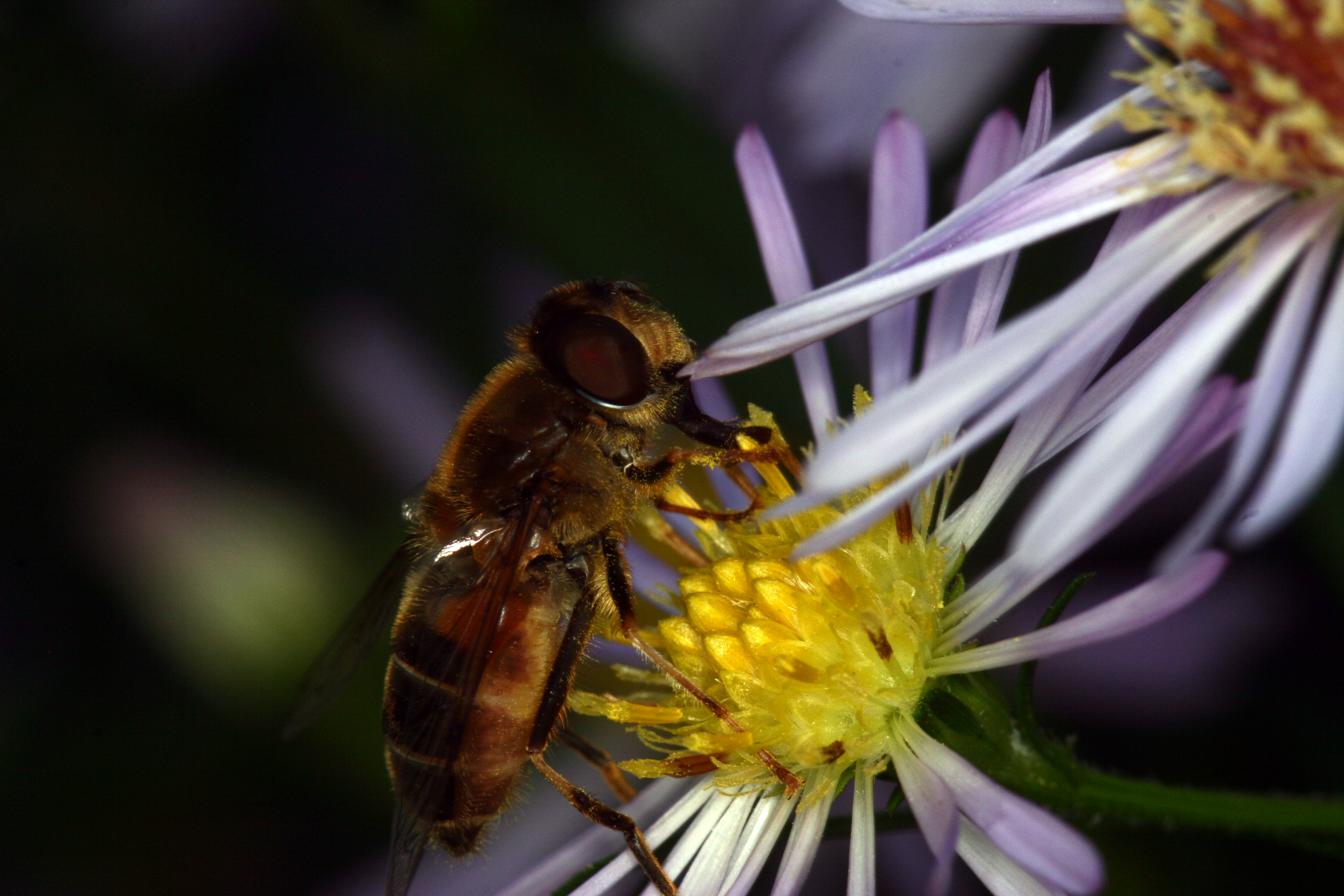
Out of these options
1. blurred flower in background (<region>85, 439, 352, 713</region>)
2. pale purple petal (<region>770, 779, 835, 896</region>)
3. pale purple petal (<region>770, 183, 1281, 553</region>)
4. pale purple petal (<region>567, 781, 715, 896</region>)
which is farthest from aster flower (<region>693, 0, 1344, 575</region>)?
blurred flower in background (<region>85, 439, 352, 713</region>)

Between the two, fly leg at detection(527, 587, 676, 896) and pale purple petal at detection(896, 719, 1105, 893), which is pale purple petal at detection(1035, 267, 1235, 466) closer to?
pale purple petal at detection(896, 719, 1105, 893)

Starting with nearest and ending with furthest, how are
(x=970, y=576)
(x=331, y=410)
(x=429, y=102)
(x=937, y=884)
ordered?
1. (x=937, y=884)
2. (x=970, y=576)
3. (x=429, y=102)
4. (x=331, y=410)

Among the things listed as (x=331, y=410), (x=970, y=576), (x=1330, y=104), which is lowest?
(x=970, y=576)

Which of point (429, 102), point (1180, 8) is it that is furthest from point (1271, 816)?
point (429, 102)

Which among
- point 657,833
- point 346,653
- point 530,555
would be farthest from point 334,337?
point 657,833

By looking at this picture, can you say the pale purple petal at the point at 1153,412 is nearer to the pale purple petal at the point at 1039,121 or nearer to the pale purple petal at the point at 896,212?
the pale purple petal at the point at 1039,121

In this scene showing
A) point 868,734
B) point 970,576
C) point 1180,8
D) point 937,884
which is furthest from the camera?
point 970,576

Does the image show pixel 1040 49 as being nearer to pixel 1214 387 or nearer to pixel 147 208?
pixel 1214 387
